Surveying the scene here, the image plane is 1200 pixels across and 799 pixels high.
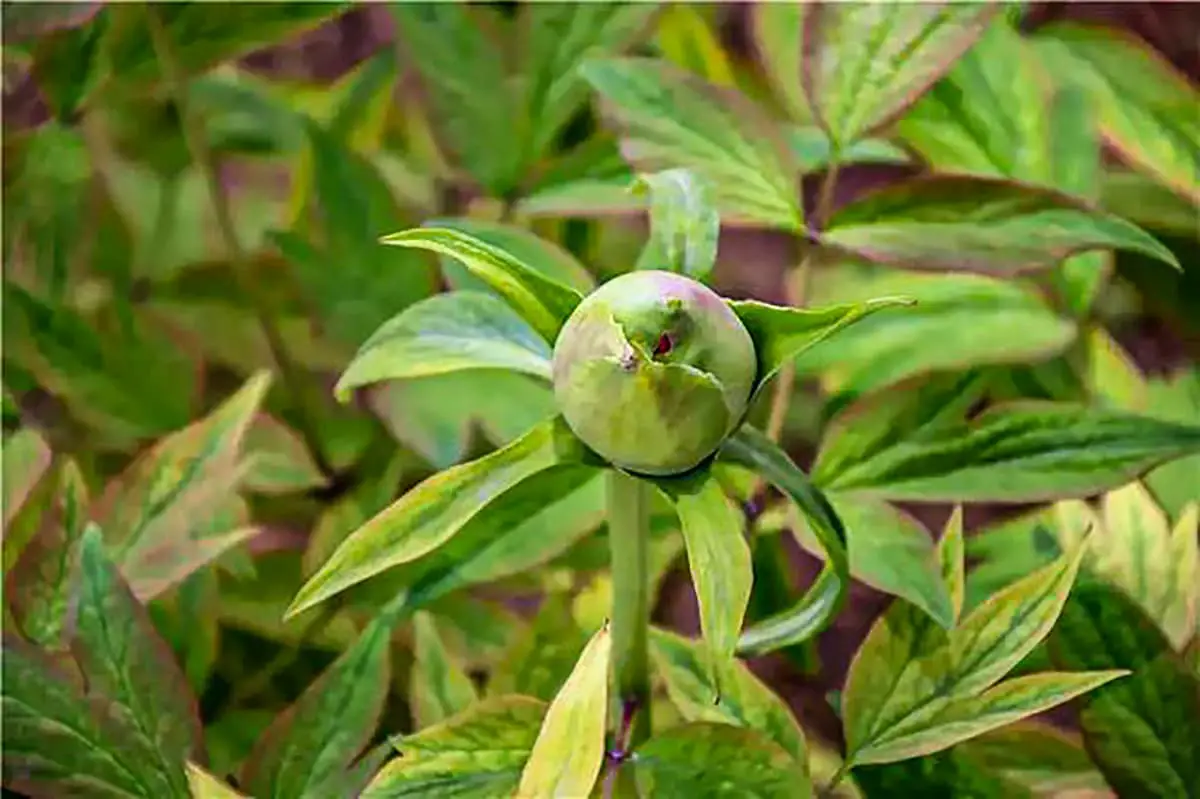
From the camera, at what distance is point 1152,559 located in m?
0.44

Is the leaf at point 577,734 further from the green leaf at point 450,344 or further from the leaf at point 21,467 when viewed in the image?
the leaf at point 21,467

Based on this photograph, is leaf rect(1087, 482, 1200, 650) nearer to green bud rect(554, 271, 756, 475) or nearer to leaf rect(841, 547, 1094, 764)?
leaf rect(841, 547, 1094, 764)

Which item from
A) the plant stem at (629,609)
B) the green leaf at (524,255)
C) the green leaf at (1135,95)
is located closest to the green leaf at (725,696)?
the plant stem at (629,609)

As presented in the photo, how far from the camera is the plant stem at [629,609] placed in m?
0.35

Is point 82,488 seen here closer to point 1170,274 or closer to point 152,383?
point 152,383

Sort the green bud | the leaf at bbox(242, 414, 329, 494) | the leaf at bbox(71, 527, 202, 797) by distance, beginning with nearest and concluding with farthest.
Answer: the green bud
the leaf at bbox(71, 527, 202, 797)
the leaf at bbox(242, 414, 329, 494)

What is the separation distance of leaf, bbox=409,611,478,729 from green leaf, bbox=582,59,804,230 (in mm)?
136

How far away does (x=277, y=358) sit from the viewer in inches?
23.1

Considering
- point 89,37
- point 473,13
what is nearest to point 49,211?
point 89,37

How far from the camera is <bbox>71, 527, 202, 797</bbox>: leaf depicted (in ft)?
1.30

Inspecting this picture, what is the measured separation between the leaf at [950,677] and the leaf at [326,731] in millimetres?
112

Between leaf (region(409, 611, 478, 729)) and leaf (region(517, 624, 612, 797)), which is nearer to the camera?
leaf (region(517, 624, 612, 797))

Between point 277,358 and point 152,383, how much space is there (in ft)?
0.15

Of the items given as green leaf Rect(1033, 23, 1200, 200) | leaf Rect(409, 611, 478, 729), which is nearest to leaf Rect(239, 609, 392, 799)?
leaf Rect(409, 611, 478, 729)
